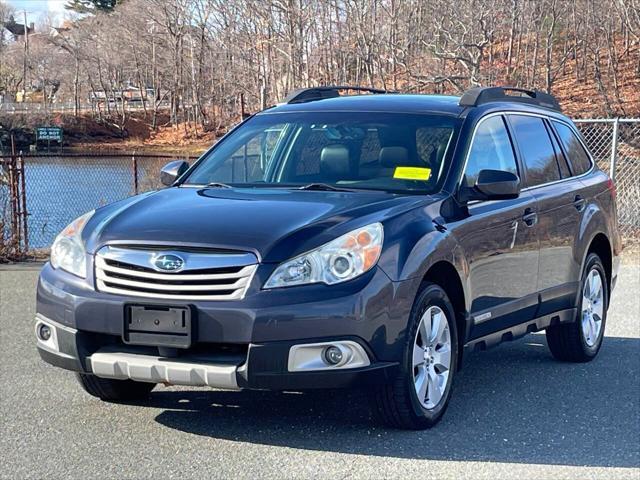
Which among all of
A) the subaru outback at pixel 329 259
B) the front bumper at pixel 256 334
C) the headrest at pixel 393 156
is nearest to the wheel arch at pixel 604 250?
the subaru outback at pixel 329 259

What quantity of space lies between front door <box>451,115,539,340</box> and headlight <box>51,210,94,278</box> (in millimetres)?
2020

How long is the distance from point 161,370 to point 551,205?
3.23 meters

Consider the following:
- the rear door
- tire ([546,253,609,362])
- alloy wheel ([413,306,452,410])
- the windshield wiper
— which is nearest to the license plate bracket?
alloy wheel ([413,306,452,410])

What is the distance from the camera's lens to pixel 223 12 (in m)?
42.8

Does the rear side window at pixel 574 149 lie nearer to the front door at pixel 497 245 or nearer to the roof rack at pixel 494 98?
the roof rack at pixel 494 98

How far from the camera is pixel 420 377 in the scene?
17.2 ft

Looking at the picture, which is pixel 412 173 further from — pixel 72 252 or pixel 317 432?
pixel 72 252

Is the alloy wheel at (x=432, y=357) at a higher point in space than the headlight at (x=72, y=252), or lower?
lower

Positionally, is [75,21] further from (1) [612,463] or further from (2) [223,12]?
(1) [612,463]

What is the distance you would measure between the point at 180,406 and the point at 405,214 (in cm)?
179

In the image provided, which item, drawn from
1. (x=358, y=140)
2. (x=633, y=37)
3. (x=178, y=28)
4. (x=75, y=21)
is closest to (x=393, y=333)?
(x=358, y=140)

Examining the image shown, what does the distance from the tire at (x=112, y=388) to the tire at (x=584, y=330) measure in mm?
3090

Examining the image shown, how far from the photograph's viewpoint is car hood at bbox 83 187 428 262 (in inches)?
189

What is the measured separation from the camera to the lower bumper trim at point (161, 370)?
4703 mm
